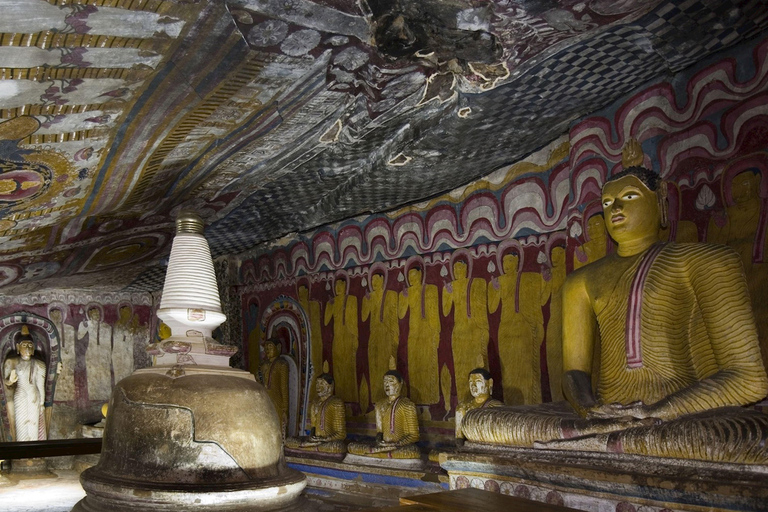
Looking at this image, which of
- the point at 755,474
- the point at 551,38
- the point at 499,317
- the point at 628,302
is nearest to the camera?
the point at 755,474

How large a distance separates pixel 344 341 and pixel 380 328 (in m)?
0.59

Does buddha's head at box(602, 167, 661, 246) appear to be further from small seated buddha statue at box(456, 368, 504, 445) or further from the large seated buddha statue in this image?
small seated buddha statue at box(456, 368, 504, 445)

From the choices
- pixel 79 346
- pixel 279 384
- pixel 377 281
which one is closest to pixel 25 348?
pixel 79 346

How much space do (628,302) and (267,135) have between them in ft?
8.58

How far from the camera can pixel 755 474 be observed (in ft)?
9.92

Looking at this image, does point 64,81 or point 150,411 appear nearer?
point 64,81

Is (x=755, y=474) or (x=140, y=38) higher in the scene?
(x=140, y=38)

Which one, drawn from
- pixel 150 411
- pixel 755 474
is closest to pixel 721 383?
pixel 755 474

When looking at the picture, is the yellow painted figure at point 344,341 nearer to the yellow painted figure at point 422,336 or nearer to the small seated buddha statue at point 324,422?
the small seated buddha statue at point 324,422

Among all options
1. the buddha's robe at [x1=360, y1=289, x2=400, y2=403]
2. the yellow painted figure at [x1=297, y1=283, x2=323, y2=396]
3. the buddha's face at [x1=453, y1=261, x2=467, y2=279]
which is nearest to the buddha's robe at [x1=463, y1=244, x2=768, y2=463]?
the buddha's face at [x1=453, y1=261, x2=467, y2=279]

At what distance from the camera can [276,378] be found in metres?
8.22

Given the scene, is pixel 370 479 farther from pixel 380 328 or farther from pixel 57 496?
pixel 57 496

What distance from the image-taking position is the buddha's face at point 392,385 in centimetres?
643

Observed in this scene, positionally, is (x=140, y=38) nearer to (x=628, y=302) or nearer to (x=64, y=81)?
(x=64, y=81)
